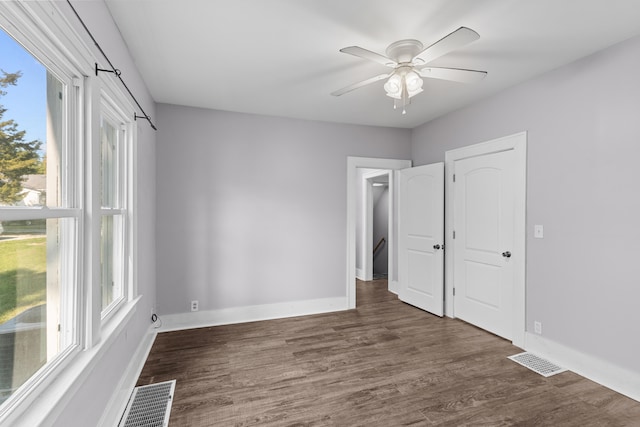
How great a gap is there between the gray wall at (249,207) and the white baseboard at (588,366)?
2.23m

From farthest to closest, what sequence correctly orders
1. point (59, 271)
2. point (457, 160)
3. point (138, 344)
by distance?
point (457, 160) → point (138, 344) → point (59, 271)

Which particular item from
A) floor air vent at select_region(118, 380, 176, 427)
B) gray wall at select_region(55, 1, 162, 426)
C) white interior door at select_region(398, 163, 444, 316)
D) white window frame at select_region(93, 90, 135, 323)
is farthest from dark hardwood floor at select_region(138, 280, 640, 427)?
white window frame at select_region(93, 90, 135, 323)

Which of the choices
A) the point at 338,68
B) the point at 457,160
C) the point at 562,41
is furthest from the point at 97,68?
the point at 457,160

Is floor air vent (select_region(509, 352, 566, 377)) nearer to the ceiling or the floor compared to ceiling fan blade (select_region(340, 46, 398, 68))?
nearer to the floor

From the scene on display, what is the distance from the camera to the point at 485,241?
342 centimetres

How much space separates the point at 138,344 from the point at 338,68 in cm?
296

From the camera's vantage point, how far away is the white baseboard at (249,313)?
353 centimetres

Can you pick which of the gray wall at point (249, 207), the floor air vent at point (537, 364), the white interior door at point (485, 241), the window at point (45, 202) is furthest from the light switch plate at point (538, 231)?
the window at point (45, 202)

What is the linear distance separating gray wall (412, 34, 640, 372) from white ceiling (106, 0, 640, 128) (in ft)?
0.76

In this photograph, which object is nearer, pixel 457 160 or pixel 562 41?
pixel 562 41

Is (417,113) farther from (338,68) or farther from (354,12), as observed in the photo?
(354,12)

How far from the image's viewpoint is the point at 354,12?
6.27 feet

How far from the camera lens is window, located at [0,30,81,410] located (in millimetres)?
1054

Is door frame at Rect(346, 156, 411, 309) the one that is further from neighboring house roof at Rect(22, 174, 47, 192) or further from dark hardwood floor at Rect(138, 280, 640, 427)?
neighboring house roof at Rect(22, 174, 47, 192)
